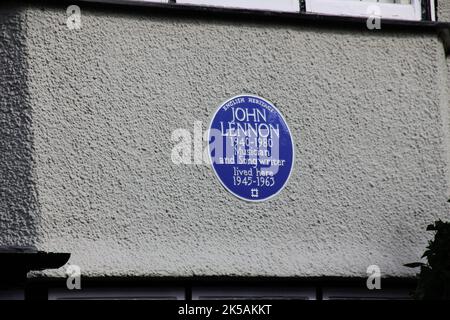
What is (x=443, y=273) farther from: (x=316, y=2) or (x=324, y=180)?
(x=316, y=2)

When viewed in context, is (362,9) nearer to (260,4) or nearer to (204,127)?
(260,4)

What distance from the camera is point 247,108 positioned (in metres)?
7.99

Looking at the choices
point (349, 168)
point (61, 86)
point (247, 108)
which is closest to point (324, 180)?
point (349, 168)

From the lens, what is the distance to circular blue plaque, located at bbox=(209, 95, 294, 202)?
7867mm

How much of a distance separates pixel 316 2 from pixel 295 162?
124 cm

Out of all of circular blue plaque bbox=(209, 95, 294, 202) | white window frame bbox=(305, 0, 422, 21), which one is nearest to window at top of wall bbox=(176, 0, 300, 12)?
white window frame bbox=(305, 0, 422, 21)

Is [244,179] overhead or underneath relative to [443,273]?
overhead

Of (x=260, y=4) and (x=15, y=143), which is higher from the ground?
(x=260, y=4)

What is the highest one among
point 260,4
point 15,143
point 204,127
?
point 260,4

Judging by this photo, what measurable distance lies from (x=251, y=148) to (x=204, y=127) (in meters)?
0.37

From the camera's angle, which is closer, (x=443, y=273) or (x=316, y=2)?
(x=443, y=273)

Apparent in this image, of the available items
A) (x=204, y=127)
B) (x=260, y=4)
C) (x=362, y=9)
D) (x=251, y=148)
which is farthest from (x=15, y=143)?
(x=362, y=9)

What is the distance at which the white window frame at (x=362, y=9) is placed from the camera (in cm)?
830

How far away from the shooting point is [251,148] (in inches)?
312
